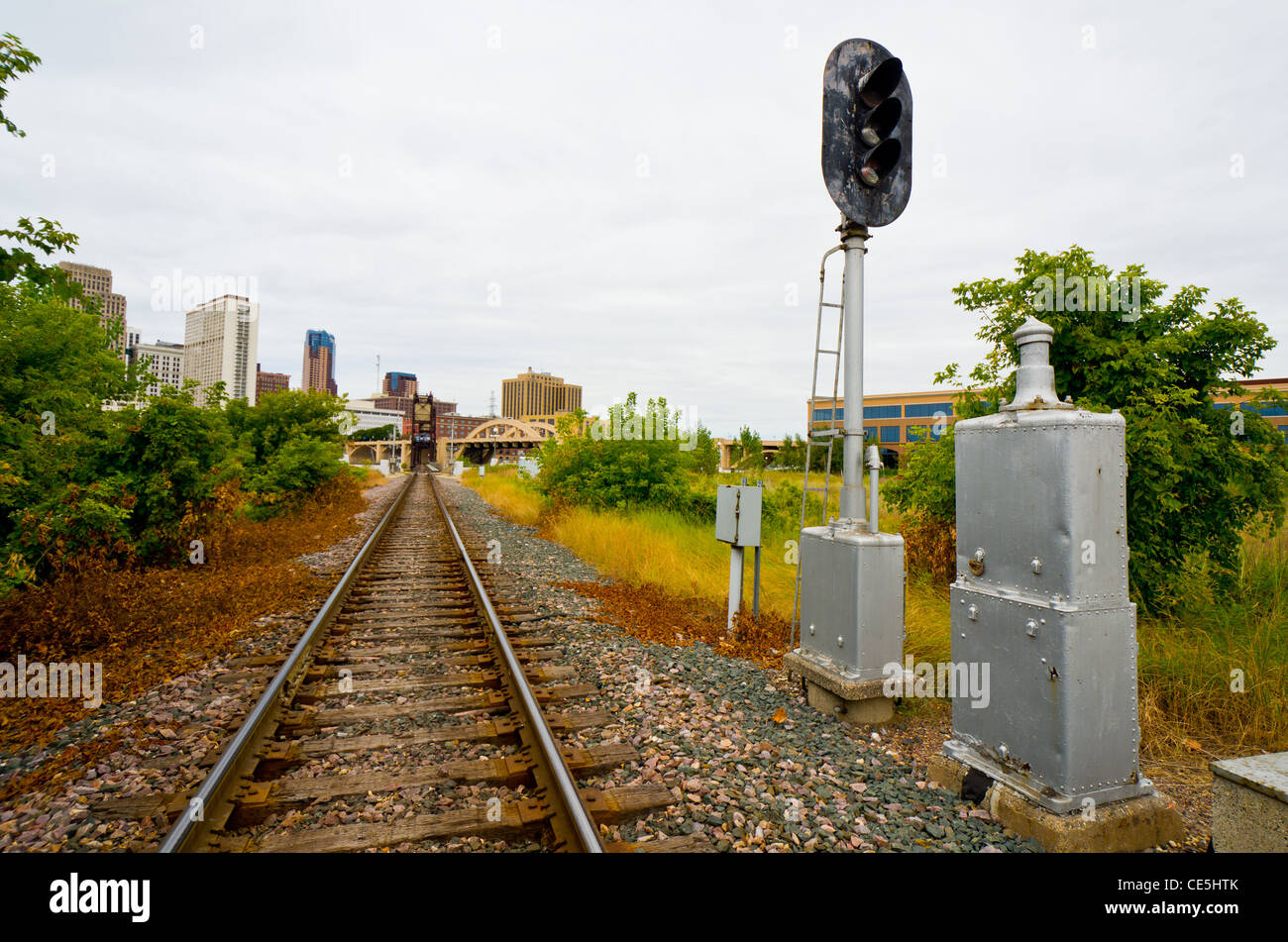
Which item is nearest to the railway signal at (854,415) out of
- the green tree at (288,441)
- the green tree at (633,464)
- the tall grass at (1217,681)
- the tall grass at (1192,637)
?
the tall grass at (1192,637)

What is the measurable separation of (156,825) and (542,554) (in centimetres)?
862

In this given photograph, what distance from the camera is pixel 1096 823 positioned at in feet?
9.15

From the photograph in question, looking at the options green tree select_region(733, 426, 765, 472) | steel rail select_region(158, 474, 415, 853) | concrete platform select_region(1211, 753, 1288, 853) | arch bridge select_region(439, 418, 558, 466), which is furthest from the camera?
arch bridge select_region(439, 418, 558, 466)

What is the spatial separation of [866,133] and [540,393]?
180529 mm

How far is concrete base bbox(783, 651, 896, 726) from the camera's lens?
13.5ft

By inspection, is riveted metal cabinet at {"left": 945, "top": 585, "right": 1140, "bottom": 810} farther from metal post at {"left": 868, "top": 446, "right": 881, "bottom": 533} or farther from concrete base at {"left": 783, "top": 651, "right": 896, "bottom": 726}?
metal post at {"left": 868, "top": 446, "right": 881, "bottom": 533}

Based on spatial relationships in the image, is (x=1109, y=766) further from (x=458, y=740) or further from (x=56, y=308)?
(x=56, y=308)

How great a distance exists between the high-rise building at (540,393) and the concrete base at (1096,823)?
579 ft

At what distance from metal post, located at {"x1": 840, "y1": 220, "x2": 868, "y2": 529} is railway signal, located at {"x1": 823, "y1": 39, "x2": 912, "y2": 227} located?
0.17 meters

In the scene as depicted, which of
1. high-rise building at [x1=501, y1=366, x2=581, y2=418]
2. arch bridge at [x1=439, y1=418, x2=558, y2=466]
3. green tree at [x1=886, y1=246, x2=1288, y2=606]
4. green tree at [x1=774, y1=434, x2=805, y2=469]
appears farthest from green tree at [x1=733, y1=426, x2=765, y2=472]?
high-rise building at [x1=501, y1=366, x2=581, y2=418]

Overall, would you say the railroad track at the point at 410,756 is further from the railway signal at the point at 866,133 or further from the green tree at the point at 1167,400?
the green tree at the point at 1167,400

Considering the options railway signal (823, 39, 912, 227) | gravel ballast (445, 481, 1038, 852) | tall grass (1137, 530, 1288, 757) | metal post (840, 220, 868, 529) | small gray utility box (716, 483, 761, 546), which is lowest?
gravel ballast (445, 481, 1038, 852)

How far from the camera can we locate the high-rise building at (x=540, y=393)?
18062cm

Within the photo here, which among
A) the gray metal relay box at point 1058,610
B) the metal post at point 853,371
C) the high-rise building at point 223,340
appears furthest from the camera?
the high-rise building at point 223,340
